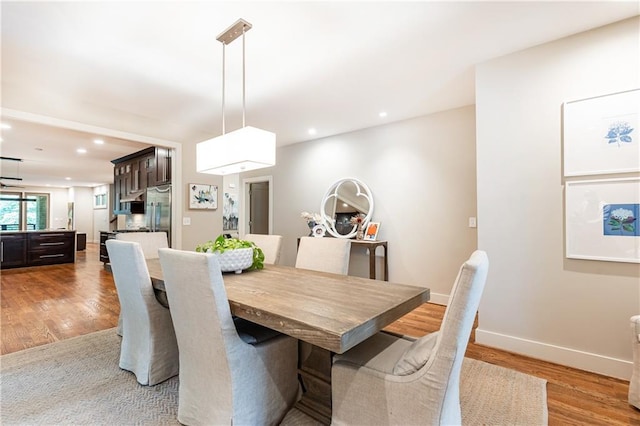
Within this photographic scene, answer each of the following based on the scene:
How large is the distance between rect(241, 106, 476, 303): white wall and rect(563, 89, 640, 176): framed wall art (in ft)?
4.56

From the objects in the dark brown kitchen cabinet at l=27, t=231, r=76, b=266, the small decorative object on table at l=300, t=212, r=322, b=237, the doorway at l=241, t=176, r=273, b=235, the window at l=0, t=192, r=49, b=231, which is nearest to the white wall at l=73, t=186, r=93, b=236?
the window at l=0, t=192, r=49, b=231

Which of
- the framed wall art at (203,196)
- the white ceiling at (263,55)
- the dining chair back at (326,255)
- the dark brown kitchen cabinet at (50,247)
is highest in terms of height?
the white ceiling at (263,55)

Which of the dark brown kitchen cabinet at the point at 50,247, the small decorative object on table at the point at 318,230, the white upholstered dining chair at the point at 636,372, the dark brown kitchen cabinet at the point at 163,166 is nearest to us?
the white upholstered dining chair at the point at 636,372

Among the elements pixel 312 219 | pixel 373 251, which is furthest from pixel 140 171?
pixel 373 251

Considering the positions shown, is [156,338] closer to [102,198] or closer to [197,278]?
[197,278]

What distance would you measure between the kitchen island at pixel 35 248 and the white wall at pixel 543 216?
8.38m

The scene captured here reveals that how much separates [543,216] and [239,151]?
239 centimetres

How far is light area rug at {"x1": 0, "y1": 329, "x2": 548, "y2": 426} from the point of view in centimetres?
169

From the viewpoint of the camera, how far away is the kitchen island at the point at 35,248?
6.24 metres

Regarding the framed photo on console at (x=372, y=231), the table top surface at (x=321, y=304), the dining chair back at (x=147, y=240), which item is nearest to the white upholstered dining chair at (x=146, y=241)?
the dining chair back at (x=147, y=240)

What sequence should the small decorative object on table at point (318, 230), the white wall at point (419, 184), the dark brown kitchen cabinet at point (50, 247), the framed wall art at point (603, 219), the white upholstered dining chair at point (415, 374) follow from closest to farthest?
1. the white upholstered dining chair at point (415, 374)
2. the framed wall art at point (603, 219)
3. the white wall at point (419, 184)
4. the small decorative object on table at point (318, 230)
5. the dark brown kitchen cabinet at point (50, 247)

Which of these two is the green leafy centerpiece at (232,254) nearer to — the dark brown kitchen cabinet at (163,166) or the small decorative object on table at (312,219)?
the small decorative object on table at (312,219)

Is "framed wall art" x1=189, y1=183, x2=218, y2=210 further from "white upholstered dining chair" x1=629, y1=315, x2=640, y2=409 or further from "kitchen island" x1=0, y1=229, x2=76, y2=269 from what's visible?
"white upholstered dining chair" x1=629, y1=315, x2=640, y2=409

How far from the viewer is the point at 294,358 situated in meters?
1.75
